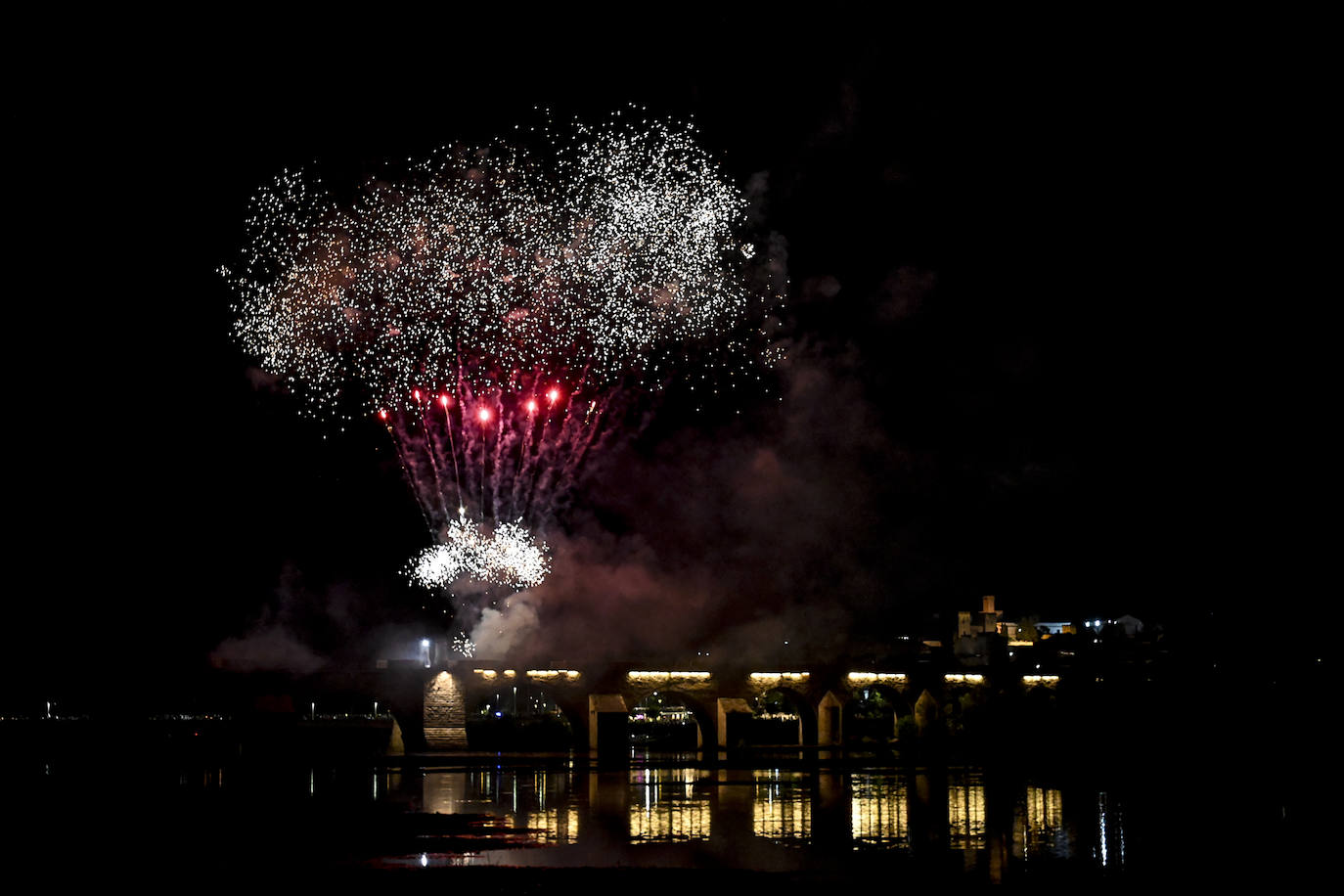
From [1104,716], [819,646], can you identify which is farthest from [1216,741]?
[819,646]

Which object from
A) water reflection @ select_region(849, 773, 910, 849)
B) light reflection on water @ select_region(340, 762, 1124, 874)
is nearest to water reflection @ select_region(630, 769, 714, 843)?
light reflection on water @ select_region(340, 762, 1124, 874)

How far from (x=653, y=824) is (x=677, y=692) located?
1687 inches

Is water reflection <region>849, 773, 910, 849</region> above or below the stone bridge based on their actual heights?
below

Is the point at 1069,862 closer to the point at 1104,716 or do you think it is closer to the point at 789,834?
the point at 789,834

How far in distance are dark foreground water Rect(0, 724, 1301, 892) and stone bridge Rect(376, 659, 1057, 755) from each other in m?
13.2

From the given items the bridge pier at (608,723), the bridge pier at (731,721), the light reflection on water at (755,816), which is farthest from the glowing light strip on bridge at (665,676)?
the light reflection on water at (755,816)

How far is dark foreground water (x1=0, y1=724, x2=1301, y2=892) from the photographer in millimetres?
24344

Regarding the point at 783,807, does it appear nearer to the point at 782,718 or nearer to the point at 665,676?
the point at 665,676

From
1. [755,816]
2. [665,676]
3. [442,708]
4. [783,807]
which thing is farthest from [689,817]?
[665,676]

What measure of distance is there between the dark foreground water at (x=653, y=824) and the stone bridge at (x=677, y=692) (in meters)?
13.2

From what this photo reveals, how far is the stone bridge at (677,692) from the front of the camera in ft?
234

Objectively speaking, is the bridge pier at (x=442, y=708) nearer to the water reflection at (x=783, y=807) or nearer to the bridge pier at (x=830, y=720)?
the bridge pier at (x=830, y=720)

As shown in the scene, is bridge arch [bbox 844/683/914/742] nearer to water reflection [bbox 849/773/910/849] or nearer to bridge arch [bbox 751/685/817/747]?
bridge arch [bbox 751/685/817/747]

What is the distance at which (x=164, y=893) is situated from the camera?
2195cm
